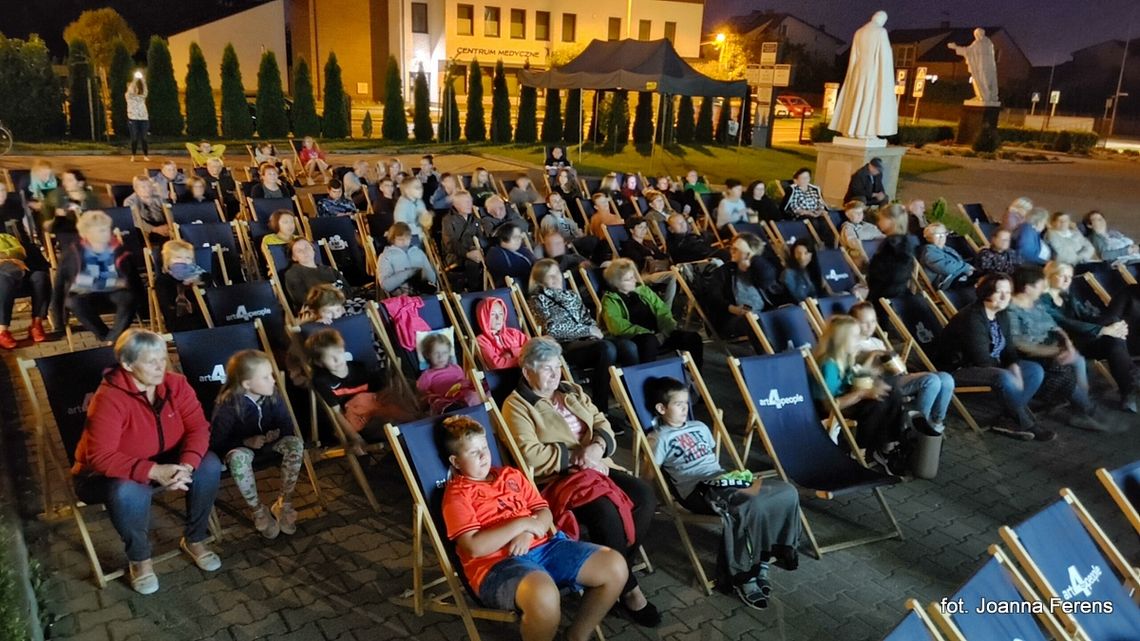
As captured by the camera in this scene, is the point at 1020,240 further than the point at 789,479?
Yes

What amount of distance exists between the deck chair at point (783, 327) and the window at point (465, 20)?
36.0m

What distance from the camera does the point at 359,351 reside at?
503 centimetres

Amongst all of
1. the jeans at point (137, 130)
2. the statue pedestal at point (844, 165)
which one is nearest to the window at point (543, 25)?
the jeans at point (137, 130)

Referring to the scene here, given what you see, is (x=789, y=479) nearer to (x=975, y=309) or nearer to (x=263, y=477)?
(x=975, y=309)

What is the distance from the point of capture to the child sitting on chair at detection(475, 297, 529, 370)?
17.3 ft

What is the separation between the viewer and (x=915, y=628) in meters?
2.34

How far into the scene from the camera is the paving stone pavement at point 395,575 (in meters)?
3.49

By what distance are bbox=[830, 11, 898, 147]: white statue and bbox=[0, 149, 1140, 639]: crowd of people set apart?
1.79 m

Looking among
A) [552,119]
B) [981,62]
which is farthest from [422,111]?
[981,62]

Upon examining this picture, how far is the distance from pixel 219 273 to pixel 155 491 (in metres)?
3.86

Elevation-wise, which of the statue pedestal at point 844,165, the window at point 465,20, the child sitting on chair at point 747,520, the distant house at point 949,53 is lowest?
the child sitting on chair at point 747,520

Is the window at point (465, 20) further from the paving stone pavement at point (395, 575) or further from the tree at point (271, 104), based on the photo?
the paving stone pavement at point (395, 575)

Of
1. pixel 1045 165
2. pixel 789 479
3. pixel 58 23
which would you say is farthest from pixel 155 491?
pixel 58 23

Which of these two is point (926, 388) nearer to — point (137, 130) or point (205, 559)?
point (205, 559)
